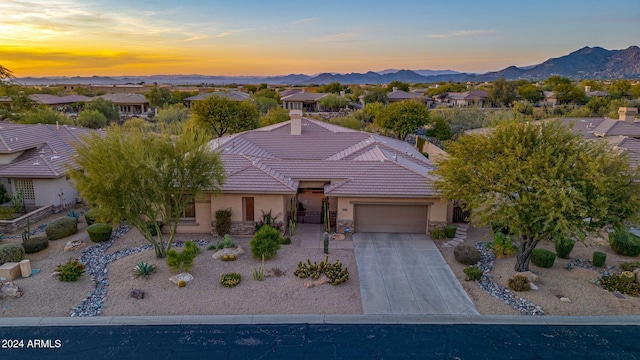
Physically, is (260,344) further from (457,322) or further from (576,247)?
(576,247)

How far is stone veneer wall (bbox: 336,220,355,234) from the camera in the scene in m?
20.9

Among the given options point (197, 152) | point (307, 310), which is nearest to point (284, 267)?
point (307, 310)

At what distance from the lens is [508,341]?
12.1 m

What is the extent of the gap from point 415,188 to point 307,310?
9228 mm

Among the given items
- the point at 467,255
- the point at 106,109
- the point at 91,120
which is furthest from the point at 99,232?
the point at 106,109

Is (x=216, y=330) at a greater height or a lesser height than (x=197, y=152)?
lesser

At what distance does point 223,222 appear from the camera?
66.0ft

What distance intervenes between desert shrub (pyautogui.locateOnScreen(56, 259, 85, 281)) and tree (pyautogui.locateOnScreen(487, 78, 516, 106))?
90901mm

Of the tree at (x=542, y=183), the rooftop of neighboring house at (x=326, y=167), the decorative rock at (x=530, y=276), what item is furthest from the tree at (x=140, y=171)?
the decorative rock at (x=530, y=276)

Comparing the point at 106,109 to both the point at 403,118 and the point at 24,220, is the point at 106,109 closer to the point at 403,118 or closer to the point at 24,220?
the point at 403,118

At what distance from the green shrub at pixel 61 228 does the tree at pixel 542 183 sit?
59.0 ft

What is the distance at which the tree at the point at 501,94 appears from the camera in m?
91.3

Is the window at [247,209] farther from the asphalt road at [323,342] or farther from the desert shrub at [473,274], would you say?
the desert shrub at [473,274]

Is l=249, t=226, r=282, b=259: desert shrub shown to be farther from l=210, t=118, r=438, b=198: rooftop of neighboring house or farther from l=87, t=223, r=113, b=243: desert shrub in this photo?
l=87, t=223, r=113, b=243: desert shrub
